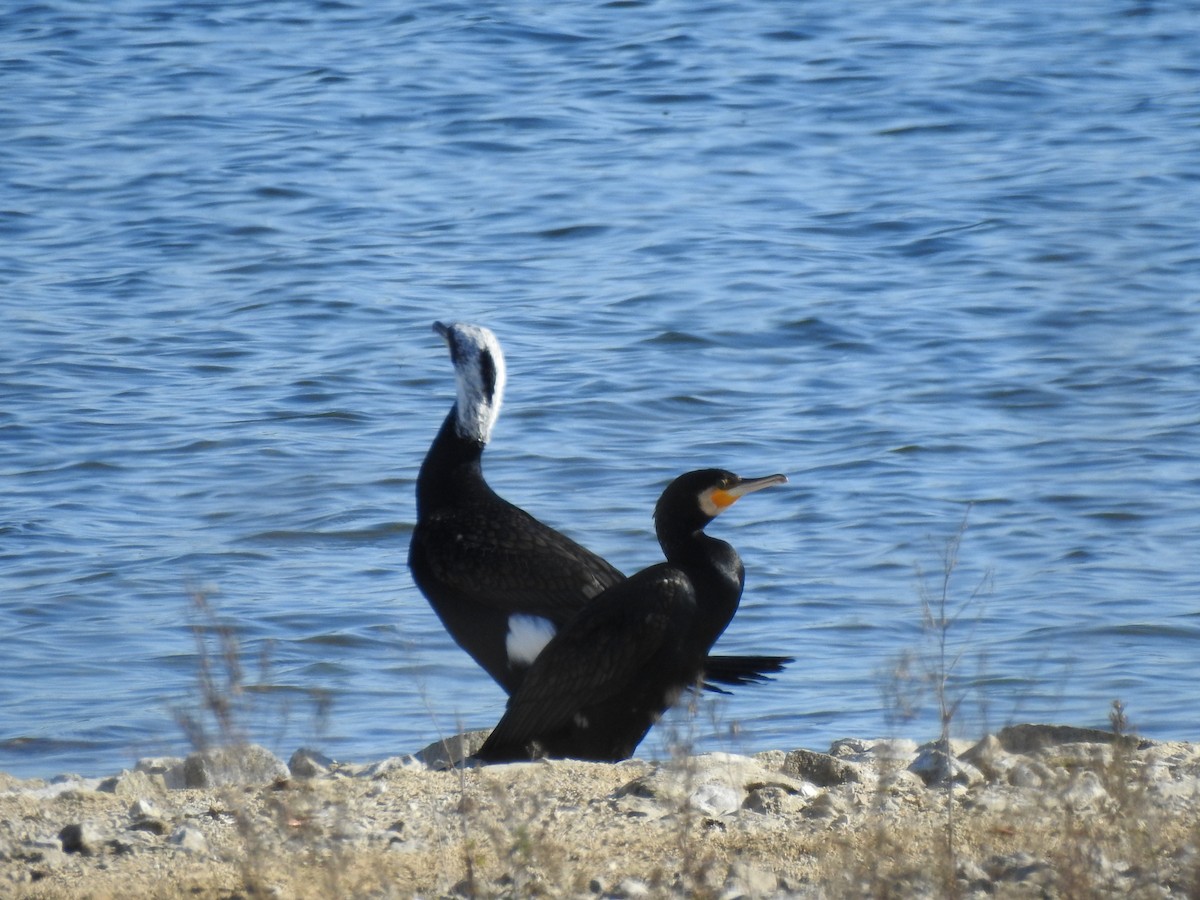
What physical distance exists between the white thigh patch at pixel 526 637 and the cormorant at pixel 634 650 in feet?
1.12

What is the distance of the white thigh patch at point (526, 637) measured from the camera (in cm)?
653

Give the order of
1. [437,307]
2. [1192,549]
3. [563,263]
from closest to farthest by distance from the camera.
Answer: [1192,549] → [437,307] → [563,263]

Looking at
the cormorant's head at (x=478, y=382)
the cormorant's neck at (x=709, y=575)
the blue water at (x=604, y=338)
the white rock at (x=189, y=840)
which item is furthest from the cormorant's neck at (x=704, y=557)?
the white rock at (x=189, y=840)

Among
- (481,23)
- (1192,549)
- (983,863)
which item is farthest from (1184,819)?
(481,23)

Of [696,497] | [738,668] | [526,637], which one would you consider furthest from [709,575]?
[526,637]

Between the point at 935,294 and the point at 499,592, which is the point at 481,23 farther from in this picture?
the point at 499,592

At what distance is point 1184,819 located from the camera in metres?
4.53

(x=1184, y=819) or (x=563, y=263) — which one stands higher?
(x=1184, y=819)

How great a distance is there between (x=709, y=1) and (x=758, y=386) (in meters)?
11.6

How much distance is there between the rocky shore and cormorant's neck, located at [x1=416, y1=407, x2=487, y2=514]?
Answer: 1573 millimetres

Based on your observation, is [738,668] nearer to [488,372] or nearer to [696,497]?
[696,497]

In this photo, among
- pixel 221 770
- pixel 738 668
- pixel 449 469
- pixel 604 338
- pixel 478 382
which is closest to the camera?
pixel 221 770

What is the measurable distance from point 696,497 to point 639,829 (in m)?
1.84

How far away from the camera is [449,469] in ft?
23.8
